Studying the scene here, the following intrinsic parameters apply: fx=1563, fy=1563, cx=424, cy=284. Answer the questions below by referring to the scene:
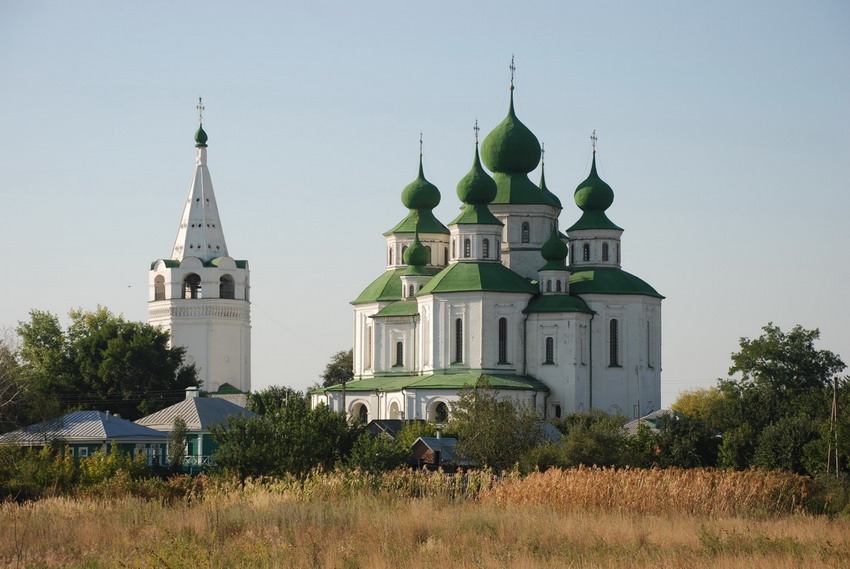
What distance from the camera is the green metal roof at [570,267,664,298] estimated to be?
64.4 m

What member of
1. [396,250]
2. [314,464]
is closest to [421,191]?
[396,250]

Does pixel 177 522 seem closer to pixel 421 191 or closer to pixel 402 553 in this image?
pixel 402 553

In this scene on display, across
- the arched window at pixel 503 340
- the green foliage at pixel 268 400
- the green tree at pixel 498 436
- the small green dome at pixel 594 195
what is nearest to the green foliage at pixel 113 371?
the green foliage at pixel 268 400

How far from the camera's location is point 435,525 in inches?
848

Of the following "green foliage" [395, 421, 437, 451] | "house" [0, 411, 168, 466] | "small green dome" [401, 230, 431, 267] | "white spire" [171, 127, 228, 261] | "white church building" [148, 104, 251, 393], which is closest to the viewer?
"house" [0, 411, 168, 466]

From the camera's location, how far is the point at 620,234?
218 feet

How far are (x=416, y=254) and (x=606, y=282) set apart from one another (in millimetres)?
8540

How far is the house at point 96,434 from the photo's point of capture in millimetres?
45469

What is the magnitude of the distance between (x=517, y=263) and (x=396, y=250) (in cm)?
622

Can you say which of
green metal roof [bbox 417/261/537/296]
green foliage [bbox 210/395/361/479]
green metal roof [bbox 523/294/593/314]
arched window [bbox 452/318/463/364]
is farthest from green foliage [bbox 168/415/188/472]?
green metal roof [bbox 523/294/593/314]

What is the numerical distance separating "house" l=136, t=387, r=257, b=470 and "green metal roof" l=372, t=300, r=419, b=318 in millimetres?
12253

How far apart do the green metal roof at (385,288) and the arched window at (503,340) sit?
638 cm

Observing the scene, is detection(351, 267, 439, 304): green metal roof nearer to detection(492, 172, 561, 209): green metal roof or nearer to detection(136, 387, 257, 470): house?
detection(492, 172, 561, 209): green metal roof

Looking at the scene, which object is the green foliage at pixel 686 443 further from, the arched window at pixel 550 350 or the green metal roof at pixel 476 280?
the green metal roof at pixel 476 280
